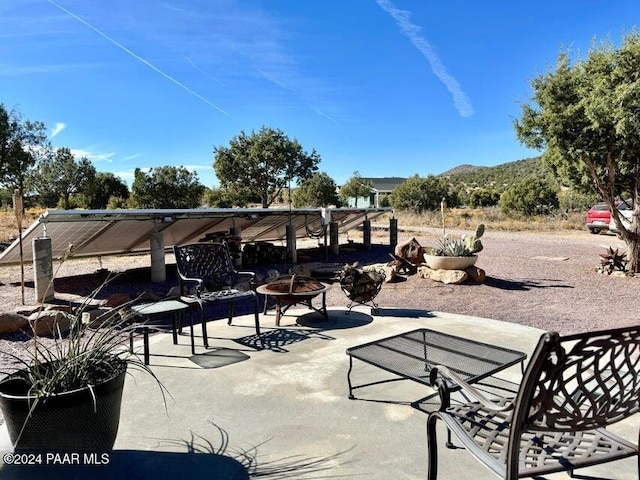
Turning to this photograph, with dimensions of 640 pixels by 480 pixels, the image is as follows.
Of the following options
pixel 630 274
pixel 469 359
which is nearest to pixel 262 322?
pixel 469 359

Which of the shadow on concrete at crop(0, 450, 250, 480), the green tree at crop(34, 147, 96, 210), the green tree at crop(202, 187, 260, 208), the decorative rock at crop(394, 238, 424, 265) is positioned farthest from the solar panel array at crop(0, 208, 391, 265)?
the green tree at crop(34, 147, 96, 210)

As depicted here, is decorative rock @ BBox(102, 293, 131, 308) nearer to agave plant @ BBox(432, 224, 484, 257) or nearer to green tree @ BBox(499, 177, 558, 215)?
agave plant @ BBox(432, 224, 484, 257)

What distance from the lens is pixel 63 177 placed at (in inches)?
1224

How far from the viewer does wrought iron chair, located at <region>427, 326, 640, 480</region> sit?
131 centimetres

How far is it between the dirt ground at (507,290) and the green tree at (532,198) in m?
16.8

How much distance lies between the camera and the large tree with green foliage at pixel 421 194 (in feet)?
110

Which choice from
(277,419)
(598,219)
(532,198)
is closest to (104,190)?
(532,198)

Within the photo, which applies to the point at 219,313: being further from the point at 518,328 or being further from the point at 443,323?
the point at 518,328

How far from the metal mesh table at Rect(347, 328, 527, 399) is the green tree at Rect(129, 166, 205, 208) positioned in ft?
96.4

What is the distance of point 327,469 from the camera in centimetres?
205

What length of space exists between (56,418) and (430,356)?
89.5 inches

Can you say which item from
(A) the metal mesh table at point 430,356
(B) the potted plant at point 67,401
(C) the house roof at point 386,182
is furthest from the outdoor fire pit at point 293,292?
(C) the house roof at point 386,182

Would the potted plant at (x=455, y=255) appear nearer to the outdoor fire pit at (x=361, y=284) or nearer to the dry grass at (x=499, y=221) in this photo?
the outdoor fire pit at (x=361, y=284)

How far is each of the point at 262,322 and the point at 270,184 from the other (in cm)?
2767
